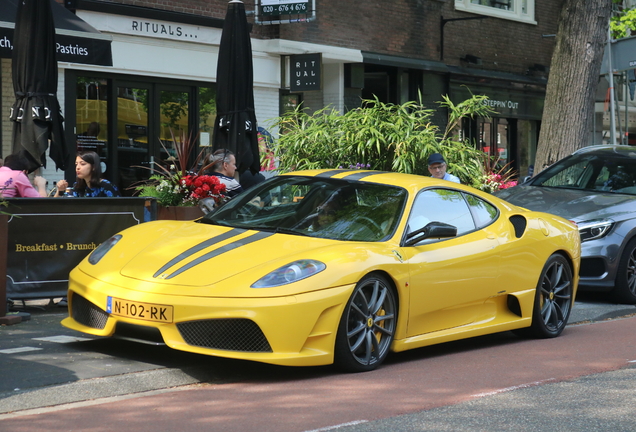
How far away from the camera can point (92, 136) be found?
605 inches

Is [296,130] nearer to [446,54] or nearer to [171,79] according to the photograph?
[171,79]

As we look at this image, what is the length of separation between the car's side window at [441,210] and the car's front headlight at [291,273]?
3.45 ft

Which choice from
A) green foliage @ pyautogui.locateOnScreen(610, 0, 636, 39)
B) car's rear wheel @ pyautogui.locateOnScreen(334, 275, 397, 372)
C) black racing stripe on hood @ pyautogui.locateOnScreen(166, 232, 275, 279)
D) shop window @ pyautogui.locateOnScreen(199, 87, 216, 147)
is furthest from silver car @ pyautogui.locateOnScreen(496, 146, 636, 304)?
green foliage @ pyautogui.locateOnScreen(610, 0, 636, 39)

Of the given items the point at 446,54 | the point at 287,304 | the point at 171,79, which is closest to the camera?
the point at 287,304

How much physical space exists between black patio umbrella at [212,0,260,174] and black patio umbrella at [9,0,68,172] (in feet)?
6.95

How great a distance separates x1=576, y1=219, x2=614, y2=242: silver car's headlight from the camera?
10.3 m

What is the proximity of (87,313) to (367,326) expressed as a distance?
5.98 feet

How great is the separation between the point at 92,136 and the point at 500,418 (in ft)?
37.7

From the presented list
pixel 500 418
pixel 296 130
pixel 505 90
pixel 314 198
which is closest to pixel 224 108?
pixel 296 130

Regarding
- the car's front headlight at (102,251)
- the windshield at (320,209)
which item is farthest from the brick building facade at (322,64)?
the car's front headlight at (102,251)

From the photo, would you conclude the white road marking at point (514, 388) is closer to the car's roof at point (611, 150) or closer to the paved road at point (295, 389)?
the paved road at point (295, 389)

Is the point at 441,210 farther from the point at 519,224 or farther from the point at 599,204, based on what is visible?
the point at 599,204

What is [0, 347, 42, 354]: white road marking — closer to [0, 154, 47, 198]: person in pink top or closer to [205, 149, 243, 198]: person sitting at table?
[0, 154, 47, 198]: person in pink top

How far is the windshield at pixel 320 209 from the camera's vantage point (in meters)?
6.65
